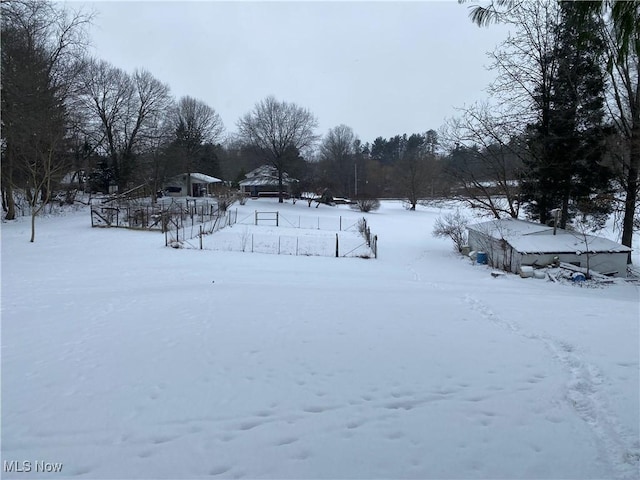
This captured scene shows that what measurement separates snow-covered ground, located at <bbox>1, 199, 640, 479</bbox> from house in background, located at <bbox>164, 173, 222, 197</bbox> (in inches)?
1767

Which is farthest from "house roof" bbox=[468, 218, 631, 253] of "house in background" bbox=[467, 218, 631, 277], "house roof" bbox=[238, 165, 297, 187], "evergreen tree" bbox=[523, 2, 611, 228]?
"house roof" bbox=[238, 165, 297, 187]

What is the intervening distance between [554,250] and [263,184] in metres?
48.4

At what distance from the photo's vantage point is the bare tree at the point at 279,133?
177 feet

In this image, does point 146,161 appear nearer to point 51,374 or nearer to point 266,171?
point 266,171

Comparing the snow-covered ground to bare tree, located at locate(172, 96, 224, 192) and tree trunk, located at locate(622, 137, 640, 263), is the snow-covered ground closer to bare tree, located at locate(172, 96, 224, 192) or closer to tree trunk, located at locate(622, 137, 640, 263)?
tree trunk, located at locate(622, 137, 640, 263)

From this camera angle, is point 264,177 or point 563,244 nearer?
point 563,244

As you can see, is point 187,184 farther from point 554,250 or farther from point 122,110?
point 554,250

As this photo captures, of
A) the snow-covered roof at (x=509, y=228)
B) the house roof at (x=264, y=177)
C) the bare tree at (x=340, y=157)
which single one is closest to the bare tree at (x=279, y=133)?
the house roof at (x=264, y=177)

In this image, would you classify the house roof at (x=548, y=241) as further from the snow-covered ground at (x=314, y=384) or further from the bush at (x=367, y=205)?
the bush at (x=367, y=205)

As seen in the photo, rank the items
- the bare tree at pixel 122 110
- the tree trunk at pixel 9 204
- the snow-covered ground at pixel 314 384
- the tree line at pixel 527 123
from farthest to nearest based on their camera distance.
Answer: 1. the bare tree at pixel 122 110
2. the tree trunk at pixel 9 204
3. the tree line at pixel 527 123
4. the snow-covered ground at pixel 314 384

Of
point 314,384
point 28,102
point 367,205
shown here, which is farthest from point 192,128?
point 314,384

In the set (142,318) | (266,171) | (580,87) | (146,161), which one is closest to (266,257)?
(142,318)

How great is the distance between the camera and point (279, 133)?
2142 inches

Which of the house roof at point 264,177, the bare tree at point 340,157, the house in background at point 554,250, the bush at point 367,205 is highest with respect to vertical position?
the bare tree at point 340,157
